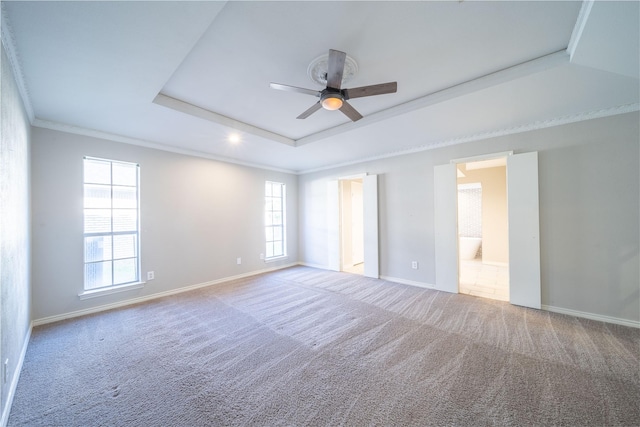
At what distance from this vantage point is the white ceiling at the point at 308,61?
1505 mm

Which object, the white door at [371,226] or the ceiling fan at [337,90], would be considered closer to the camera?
the ceiling fan at [337,90]

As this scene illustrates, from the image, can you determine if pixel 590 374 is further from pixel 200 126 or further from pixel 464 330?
pixel 200 126

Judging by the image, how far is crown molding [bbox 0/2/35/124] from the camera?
1.43 m

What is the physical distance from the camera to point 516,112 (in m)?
2.81

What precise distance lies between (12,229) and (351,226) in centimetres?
539

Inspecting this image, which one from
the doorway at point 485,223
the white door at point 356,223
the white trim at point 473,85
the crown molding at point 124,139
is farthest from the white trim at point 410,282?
the crown molding at point 124,139

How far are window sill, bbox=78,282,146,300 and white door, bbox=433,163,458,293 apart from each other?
4829 millimetres

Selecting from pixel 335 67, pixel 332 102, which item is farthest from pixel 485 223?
pixel 335 67

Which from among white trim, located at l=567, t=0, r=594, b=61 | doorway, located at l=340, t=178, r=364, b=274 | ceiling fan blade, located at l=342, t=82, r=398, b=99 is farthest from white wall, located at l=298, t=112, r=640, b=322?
doorway, located at l=340, t=178, r=364, b=274

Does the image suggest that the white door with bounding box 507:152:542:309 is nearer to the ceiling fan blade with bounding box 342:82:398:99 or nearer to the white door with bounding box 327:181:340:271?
the ceiling fan blade with bounding box 342:82:398:99

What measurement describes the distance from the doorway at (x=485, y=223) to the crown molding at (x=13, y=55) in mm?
6056

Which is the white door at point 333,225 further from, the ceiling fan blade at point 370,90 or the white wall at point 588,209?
the ceiling fan blade at point 370,90

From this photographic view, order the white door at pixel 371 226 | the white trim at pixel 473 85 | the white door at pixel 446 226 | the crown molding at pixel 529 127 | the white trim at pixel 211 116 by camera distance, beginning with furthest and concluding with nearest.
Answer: the white door at pixel 371 226 < the white door at pixel 446 226 < the crown molding at pixel 529 127 < the white trim at pixel 211 116 < the white trim at pixel 473 85

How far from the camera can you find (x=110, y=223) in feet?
11.2
